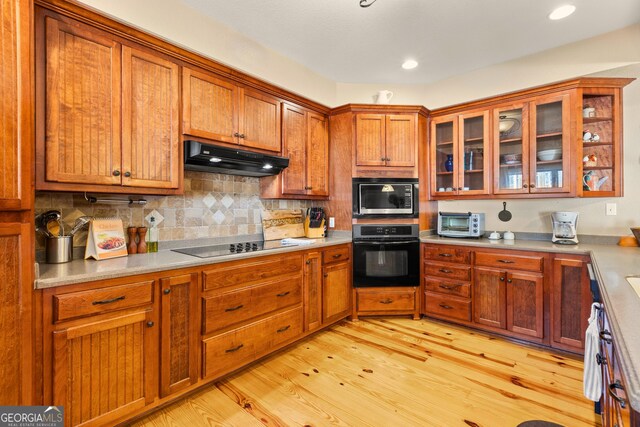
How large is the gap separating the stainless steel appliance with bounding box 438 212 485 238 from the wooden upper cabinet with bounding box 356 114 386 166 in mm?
946

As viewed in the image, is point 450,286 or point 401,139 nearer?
point 450,286

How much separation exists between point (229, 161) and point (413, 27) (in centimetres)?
188

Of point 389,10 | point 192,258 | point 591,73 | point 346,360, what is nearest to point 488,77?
point 591,73

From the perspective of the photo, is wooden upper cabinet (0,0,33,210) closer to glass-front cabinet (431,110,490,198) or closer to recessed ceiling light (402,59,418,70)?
recessed ceiling light (402,59,418,70)

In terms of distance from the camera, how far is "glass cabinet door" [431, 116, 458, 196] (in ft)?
10.9

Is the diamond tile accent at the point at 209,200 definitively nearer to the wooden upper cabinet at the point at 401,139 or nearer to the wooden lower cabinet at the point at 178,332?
the wooden lower cabinet at the point at 178,332

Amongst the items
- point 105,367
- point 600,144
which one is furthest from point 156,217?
point 600,144

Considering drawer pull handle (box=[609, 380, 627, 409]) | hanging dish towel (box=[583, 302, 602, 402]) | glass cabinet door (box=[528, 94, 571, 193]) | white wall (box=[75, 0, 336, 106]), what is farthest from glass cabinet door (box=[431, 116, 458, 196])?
drawer pull handle (box=[609, 380, 627, 409])

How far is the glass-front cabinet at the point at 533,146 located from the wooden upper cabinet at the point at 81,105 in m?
3.29

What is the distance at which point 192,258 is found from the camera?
1954mm

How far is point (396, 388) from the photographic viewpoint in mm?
2031

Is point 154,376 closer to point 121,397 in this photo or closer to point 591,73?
point 121,397

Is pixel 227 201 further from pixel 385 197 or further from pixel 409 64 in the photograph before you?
pixel 409 64

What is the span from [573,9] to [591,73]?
730mm
